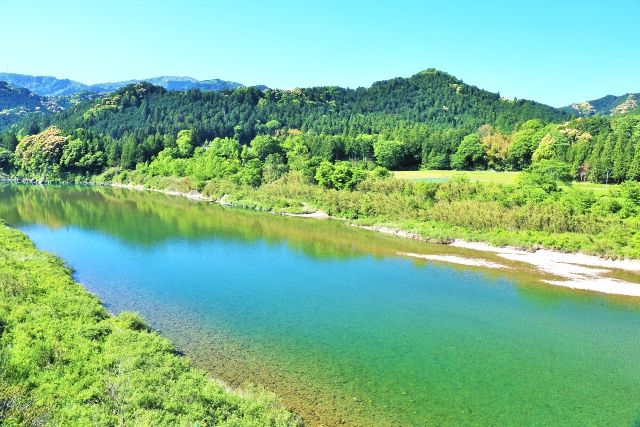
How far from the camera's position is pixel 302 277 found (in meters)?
29.2

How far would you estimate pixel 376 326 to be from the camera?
68.5 ft

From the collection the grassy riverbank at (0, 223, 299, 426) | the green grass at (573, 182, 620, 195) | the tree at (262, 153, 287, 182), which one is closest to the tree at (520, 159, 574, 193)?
the green grass at (573, 182, 620, 195)

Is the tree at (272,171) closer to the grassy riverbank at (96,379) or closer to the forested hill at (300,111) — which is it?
the forested hill at (300,111)

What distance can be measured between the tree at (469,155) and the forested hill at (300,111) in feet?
112

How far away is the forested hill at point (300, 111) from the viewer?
395 ft

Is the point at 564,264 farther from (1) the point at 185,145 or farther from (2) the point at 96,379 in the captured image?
(1) the point at 185,145

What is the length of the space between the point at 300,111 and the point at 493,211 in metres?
104

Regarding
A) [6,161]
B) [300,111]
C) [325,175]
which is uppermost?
[300,111]

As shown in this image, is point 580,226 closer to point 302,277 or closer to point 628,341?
point 628,341

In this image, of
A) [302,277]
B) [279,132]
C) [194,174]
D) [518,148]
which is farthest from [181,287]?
[279,132]

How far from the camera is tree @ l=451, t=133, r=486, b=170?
75.5 meters

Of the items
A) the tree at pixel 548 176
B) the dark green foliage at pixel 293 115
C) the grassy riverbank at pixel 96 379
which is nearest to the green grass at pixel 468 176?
the tree at pixel 548 176

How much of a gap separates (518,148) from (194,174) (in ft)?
171

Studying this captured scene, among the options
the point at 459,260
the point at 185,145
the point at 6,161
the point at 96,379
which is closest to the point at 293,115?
the point at 185,145
